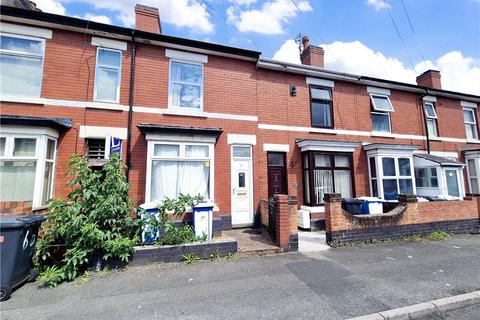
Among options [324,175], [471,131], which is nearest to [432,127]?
[471,131]

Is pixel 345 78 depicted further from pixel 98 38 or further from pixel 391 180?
Answer: pixel 98 38

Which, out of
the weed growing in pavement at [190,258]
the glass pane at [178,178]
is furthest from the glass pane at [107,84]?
the weed growing in pavement at [190,258]

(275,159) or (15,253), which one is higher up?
(275,159)

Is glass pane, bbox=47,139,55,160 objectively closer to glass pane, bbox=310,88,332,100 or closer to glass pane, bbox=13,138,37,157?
glass pane, bbox=13,138,37,157

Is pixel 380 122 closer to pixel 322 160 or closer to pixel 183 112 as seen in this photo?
pixel 322 160

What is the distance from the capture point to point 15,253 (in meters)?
4.18

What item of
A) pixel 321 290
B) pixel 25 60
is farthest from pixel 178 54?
pixel 321 290

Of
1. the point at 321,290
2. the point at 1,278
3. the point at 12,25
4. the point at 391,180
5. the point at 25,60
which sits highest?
the point at 12,25

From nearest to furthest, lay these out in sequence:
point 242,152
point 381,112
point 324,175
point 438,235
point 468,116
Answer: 1. point 438,235
2. point 242,152
3. point 324,175
4. point 381,112
5. point 468,116

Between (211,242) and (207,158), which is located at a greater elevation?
(207,158)

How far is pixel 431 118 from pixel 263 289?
1379cm

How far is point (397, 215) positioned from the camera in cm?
732

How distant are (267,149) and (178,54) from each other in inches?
188

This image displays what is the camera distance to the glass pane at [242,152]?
8672 millimetres
